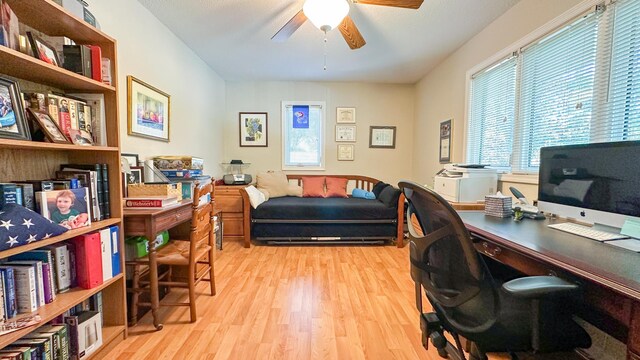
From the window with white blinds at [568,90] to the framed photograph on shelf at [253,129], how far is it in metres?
3.14

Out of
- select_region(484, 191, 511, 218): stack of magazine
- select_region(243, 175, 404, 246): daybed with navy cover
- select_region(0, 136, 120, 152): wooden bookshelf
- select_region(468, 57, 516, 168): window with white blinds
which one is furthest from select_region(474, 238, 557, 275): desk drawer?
select_region(0, 136, 120, 152): wooden bookshelf

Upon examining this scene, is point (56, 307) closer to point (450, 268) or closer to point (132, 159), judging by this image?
point (132, 159)

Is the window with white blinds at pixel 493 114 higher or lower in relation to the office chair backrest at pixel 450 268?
higher

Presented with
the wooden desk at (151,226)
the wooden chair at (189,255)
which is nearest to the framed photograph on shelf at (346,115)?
the wooden chair at (189,255)

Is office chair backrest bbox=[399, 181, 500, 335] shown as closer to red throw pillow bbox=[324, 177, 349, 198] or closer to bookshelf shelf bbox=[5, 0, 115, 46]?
bookshelf shelf bbox=[5, 0, 115, 46]

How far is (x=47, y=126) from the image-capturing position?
3.90ft

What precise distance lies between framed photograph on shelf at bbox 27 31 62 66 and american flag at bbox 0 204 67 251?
0.68 meters

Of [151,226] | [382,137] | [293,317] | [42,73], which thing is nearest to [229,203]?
[151,226]

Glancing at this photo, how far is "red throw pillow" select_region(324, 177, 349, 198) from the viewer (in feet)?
13.4

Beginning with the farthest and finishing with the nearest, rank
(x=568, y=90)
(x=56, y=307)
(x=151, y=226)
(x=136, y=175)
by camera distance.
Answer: (x=136, y=175)
(x=568, y=90)
(x=151, y=226)
(x=56, y=307)

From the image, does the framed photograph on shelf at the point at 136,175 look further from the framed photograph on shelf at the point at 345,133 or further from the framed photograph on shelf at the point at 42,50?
the framed photograph on shelf at the point at 345,133

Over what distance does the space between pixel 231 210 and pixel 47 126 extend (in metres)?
2.37

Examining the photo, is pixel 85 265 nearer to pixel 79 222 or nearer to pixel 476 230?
pixel 79 222

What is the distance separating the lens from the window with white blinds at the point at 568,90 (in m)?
1.46
